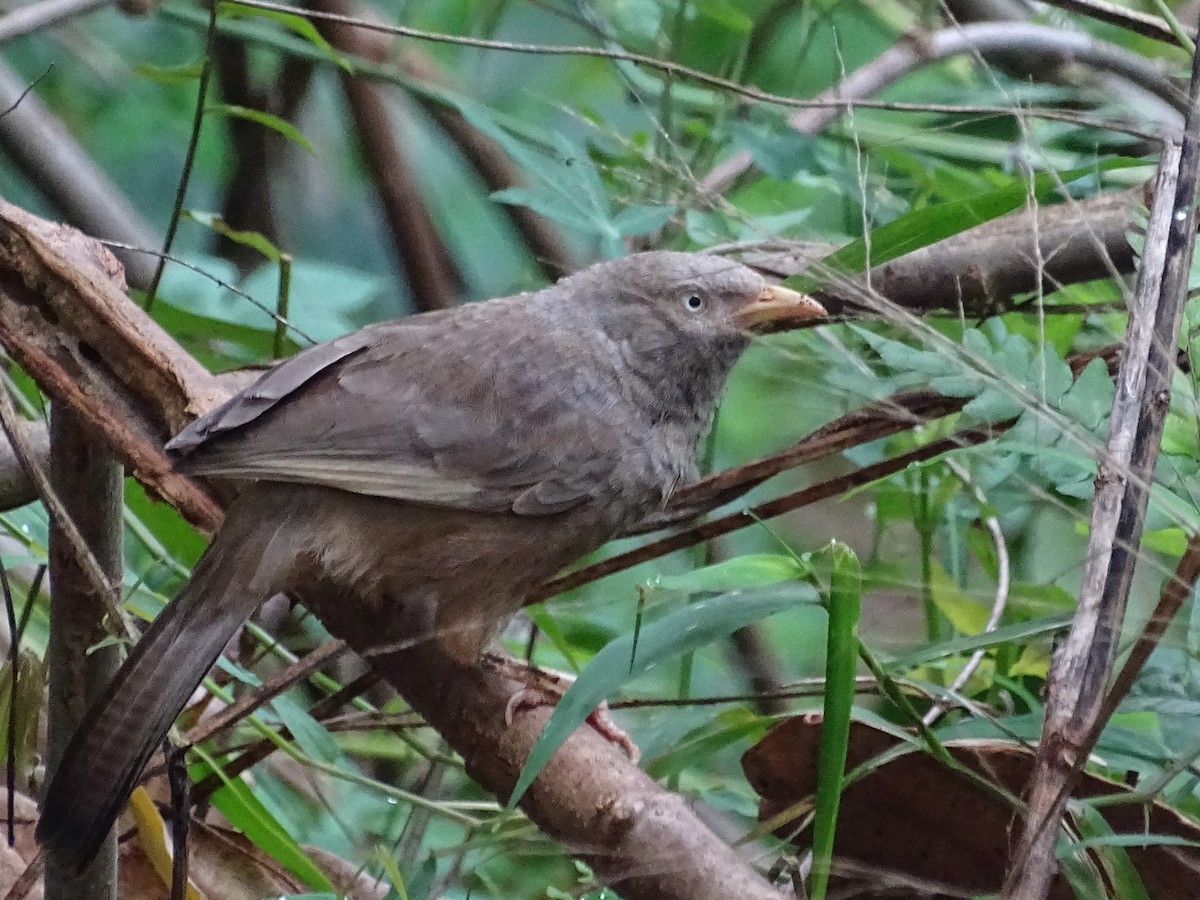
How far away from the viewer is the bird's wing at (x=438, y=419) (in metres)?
2.55

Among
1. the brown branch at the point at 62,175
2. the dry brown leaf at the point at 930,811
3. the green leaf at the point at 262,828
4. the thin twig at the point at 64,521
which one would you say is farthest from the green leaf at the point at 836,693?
the brown branch at the point at 62,175

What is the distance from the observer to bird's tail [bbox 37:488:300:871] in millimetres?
2037

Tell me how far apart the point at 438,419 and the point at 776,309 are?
79 cm

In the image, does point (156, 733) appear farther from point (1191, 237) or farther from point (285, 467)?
point (1191, 237)

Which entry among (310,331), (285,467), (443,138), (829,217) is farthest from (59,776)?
(443,138)

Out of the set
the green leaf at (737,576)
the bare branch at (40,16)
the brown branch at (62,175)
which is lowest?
the green leaf at (737,576)

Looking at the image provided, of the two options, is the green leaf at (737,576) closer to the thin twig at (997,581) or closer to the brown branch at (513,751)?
the brown branch at (513,751)

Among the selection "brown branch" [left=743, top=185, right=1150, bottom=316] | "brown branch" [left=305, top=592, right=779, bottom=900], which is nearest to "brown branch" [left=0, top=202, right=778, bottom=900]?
"brown branch" [left=305, top=592, right=779, bottom=900]

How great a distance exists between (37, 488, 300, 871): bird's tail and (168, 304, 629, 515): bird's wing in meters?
0.15

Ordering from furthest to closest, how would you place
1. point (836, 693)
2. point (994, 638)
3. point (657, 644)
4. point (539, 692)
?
1. point (539, 692)
2. point (994, 638)
3. point (657, 644)
4. point (836, 693)

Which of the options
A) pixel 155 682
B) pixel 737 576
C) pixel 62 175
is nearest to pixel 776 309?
pixel 737 576

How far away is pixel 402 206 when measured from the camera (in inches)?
224

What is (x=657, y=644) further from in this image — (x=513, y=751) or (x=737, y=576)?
(x=513, y=751)

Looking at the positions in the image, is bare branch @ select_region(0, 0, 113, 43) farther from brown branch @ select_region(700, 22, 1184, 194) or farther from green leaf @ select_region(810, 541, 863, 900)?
green leaf @ select_region(810, 541, 863, 900)
